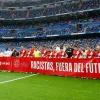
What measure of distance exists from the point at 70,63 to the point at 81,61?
0.86 m

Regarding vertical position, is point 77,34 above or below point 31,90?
above

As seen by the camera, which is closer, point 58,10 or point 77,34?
point 77,34

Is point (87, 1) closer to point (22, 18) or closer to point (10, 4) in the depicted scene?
point (22, 18)

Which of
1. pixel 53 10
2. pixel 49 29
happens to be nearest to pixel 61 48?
pixel 49 29

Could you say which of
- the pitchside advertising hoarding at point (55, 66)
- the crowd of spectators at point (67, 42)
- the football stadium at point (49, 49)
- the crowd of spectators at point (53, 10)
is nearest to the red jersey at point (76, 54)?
the football stadium at point (49, 49)

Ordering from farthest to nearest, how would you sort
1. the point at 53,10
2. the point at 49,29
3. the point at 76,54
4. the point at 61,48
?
the point at 53,10
the point at 49,29
the point at 61,48
the point at 76,54

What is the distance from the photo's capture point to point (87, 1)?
147ft

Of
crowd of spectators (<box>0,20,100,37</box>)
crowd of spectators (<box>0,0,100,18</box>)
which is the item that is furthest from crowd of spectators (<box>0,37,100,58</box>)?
crowd of spectators (<box>0,0,100,18</box>)

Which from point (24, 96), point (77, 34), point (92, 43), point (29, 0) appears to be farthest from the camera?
point (29, 0)

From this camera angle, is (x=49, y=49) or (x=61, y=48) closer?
(x=61, y=48)

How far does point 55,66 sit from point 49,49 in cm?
724

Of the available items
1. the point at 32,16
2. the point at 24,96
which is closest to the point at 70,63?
the point at 24,96

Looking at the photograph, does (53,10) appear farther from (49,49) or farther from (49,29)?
(49,49)

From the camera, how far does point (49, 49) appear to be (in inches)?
858
